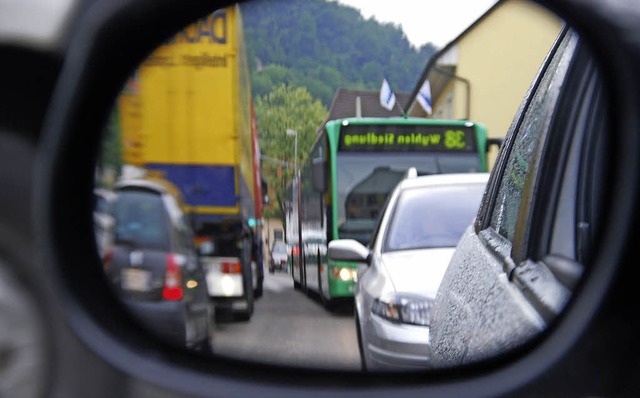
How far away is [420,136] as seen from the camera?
6.68ft

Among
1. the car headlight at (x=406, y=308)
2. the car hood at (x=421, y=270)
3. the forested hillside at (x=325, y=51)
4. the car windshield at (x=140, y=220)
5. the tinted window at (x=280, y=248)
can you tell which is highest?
the forested hillside at (x=325, y=51)

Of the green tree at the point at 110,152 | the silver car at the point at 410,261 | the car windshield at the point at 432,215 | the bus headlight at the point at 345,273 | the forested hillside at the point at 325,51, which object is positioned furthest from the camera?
the bus headlight at the point at 345,273

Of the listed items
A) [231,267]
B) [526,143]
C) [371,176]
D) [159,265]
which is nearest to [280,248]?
[231,267]

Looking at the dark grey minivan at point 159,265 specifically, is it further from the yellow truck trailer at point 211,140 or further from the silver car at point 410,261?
the silver car at point 410,261

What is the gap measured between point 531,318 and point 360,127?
72 centimetres

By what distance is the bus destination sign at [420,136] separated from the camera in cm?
202

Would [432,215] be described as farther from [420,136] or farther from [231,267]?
[231,267]

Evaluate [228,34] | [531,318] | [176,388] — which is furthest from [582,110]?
[176,388]

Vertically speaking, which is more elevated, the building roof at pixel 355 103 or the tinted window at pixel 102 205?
the building roof at pixel 355 103

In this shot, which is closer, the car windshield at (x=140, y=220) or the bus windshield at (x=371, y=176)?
the car windshield at (x=140, y=220)

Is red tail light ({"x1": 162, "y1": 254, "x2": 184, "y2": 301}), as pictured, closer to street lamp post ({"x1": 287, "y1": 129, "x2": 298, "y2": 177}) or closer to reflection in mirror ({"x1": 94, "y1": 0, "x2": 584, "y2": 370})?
reflection in mirror ({"x1": 94, "y1": 0, "x2": 584, "y2": 370})

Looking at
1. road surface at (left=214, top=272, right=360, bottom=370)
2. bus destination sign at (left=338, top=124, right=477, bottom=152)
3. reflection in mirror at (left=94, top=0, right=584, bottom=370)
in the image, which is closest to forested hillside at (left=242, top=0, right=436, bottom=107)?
reflection in mirror at (left=94, top=0, right=584, bottom=370)

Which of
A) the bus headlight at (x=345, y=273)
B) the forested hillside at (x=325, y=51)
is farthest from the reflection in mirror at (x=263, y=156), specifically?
the bus headlight at (x=345, y=273)

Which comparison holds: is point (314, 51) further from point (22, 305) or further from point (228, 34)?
point (22, 305)
